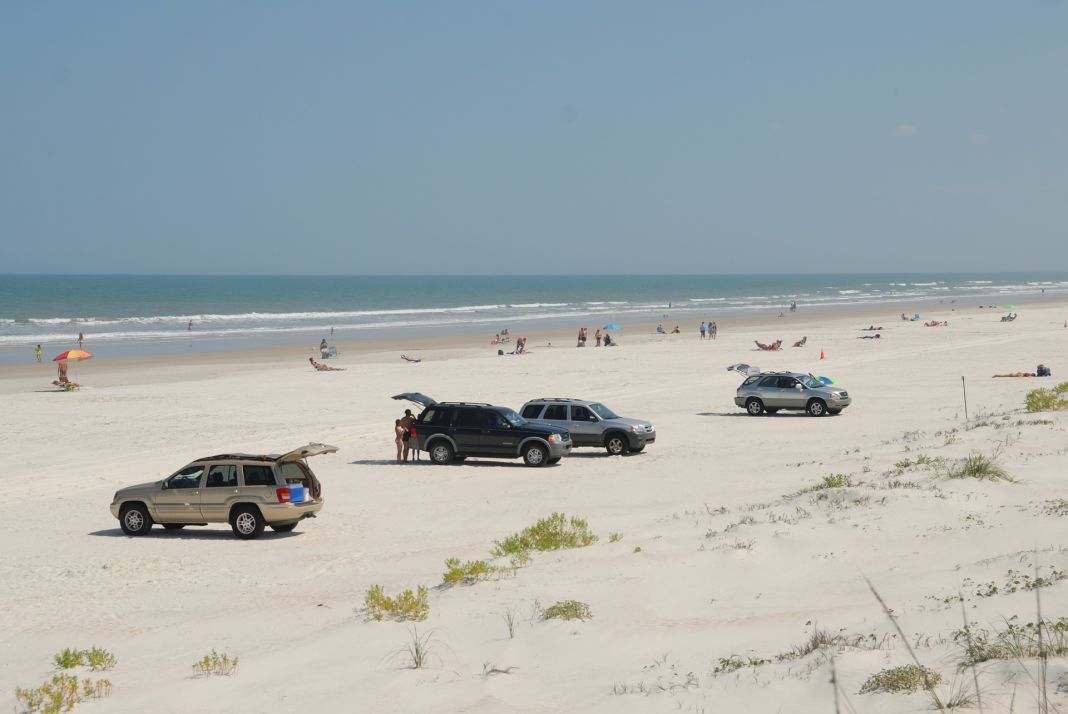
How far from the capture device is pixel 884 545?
39.2 ft

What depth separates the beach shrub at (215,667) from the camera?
31.3 feet

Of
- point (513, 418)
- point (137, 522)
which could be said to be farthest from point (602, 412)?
point (137, 522)

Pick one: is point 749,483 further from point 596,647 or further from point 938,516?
point 596,647

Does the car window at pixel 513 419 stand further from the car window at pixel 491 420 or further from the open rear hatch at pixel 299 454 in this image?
the open rear hatch at pixel 299 454

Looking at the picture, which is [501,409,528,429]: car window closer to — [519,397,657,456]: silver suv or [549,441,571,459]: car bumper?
[519,397,657,456]: silver suv

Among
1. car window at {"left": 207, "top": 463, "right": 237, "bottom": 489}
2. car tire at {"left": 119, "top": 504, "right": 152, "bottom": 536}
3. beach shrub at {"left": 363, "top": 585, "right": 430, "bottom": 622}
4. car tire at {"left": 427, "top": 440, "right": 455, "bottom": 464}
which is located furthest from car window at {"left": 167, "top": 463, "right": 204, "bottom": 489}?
beach shrub at {"left": 363, "top": 585, "right": 430, "bottom": 622}

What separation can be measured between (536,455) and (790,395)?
11.4m

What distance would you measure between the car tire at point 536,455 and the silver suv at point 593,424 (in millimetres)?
1387

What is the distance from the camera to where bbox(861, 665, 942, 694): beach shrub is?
711cm

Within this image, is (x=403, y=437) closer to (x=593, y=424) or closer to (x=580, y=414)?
(x=580, y=414)

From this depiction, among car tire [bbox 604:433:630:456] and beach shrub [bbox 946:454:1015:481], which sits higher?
beach shrub [bbox 946:454:1015:481]

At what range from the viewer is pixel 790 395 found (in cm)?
3288

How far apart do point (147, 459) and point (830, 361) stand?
34198 mm

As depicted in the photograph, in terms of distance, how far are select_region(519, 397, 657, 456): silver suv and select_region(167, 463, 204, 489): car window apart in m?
9.59
